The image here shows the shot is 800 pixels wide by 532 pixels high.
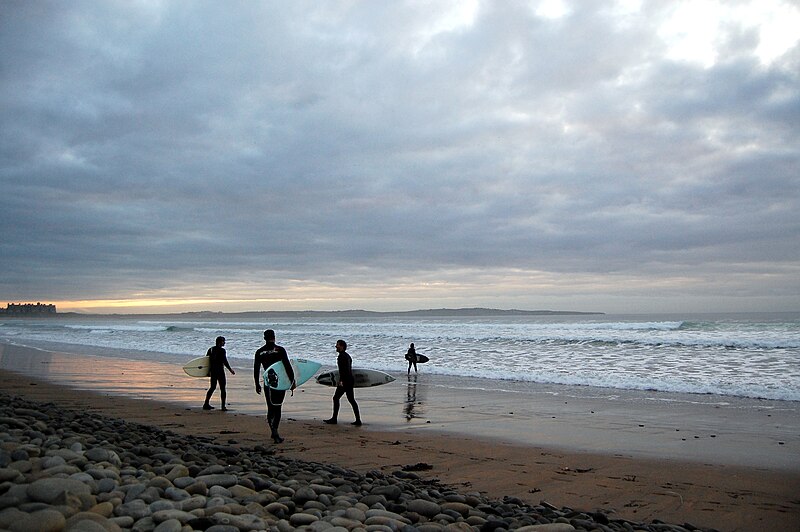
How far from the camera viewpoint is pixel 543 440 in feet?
33.2

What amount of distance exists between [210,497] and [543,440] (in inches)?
259

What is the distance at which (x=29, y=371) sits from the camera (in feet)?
70.4

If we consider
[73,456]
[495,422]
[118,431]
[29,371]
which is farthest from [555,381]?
[29,371]

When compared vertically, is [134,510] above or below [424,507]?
above

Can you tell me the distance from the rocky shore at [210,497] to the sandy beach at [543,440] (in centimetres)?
97

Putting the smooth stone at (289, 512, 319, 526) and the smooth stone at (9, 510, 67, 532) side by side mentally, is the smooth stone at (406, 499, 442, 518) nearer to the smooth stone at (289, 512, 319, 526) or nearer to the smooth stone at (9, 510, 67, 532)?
the smooth stone at (289, 512, 319, 526)

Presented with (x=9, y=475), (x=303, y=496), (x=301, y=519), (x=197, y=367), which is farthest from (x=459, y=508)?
(x=197, y=367)

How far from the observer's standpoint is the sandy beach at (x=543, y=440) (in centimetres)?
694

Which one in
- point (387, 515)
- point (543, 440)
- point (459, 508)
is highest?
point (387, 515)

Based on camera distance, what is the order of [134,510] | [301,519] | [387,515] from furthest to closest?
[387,515], [301,519], [134,510]

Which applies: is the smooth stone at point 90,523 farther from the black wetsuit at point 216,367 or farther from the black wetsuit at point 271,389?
the black wetsuit at point 216,367

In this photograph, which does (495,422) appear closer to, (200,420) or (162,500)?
(200,420)

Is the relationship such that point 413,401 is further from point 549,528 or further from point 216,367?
point 549,528

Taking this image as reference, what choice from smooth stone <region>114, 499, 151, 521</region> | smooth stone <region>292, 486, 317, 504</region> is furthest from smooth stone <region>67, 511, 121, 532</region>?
smooth stone <region>292, 486, 317, 504</region>
